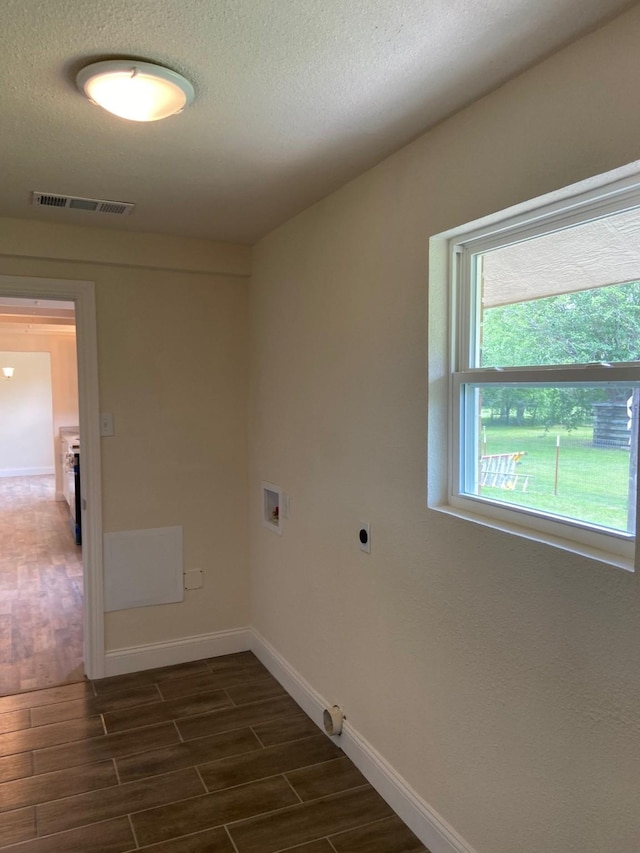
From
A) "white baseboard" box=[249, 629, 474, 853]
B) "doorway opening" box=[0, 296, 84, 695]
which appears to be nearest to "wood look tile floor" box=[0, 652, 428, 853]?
"white baseboard" box=[249, 629, 474, 853]

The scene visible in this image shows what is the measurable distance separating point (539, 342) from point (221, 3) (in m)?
1.19

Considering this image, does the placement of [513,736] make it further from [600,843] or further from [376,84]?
[376,84]

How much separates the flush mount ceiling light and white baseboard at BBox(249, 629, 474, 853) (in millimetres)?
2452

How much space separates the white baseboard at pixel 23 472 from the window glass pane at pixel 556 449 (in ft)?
35.7

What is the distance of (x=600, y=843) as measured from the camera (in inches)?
60.0

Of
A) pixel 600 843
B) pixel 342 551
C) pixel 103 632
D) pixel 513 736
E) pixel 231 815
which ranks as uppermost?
pixel 342 551

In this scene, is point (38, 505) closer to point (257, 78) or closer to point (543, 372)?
point (257, 78)

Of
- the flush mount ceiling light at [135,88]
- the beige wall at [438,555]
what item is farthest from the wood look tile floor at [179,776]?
the flush mount ceiling light at [135,88]

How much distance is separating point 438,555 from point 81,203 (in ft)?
7.46

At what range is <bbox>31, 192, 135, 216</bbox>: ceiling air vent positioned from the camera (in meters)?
2.81

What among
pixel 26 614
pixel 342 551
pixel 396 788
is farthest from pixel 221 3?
pixel 26 614

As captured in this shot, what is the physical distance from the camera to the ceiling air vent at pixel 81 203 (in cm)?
281

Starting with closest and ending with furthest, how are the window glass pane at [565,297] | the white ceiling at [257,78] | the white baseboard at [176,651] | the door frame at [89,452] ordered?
the white ceiling at [257,78]
the window glass pane at [565,297]
the door frame at [89,452]
the white baseboard at [176,651]

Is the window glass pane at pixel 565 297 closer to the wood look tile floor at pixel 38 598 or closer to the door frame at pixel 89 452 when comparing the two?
the door frame at pixel 89 452
